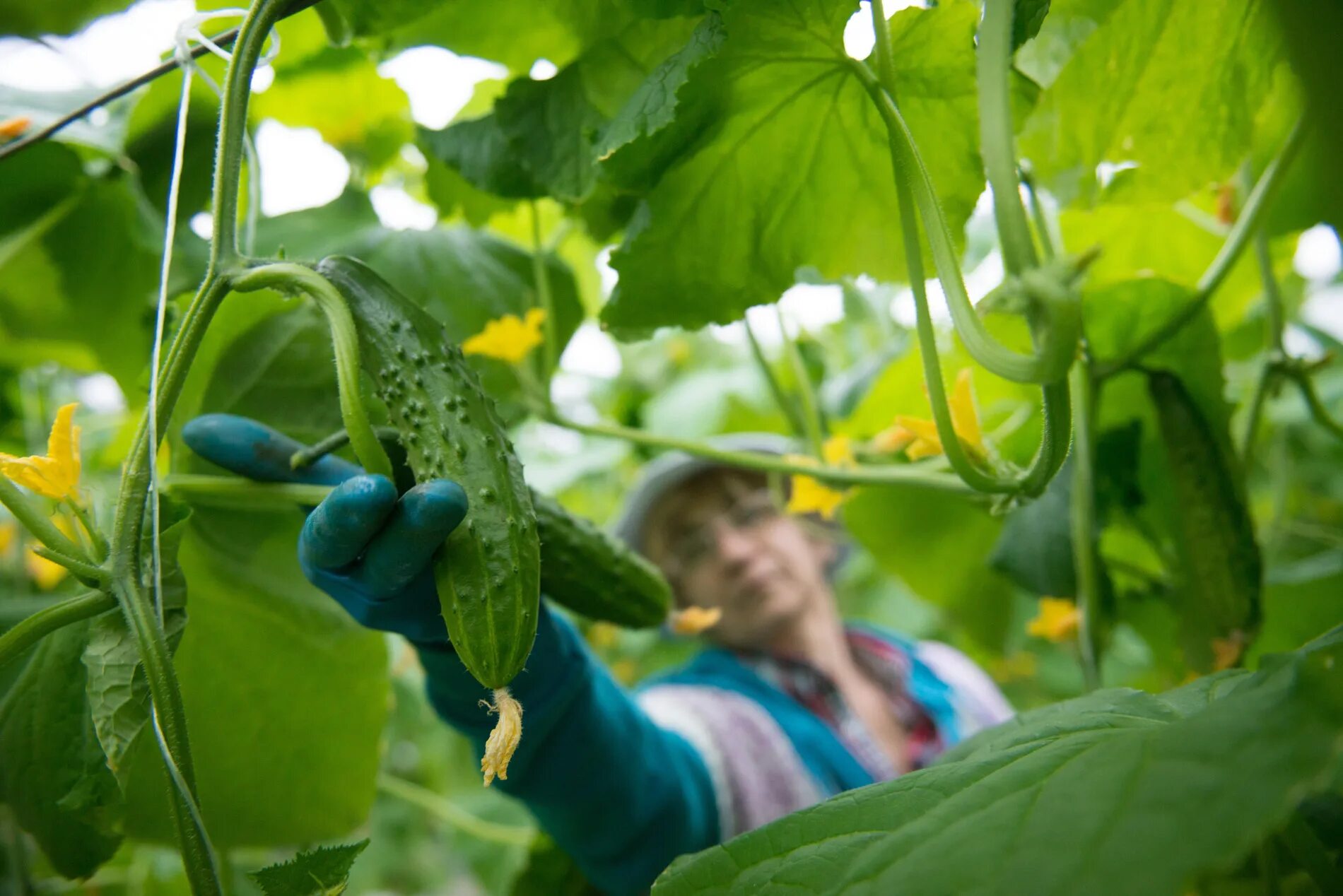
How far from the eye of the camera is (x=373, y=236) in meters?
1.10

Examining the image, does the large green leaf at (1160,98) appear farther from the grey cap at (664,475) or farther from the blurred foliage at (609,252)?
the grey cap at (664,475)

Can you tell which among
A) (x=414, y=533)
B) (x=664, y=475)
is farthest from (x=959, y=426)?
(x=664, y=475)

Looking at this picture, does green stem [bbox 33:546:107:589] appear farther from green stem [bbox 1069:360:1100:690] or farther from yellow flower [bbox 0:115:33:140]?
green stem [bbox 1069:360:1100:690]

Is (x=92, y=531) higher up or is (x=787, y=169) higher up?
(x=787, y=169)

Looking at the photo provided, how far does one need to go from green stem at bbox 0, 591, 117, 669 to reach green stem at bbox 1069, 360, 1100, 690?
0.87 meters

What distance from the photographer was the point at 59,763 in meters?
0.74

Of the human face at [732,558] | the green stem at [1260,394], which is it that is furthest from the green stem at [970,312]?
the human face at [732,558]

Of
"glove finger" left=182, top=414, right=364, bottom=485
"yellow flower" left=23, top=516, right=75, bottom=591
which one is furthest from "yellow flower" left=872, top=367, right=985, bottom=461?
"yellow flower" left=23, top=516, right=75, bottom=591

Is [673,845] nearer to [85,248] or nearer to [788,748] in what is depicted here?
[788,748]

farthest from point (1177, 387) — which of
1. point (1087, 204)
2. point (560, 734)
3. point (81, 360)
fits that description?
point (81, 360)

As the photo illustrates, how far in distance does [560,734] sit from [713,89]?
72 cm

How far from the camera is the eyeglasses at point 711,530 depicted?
185 centimetres

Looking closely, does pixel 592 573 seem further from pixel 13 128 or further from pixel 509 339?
pixel 13 128

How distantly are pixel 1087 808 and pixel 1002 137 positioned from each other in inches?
13.9
